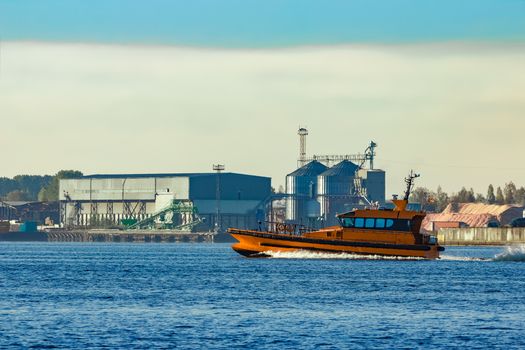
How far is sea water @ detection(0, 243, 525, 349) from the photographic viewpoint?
53750 millimetres

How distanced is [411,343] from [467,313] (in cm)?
1355

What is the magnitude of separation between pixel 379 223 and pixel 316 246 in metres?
7.55

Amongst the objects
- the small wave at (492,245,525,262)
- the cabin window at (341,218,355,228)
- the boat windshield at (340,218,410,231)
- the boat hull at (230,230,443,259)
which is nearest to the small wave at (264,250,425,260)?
the boat hull at (230,230,443,259)

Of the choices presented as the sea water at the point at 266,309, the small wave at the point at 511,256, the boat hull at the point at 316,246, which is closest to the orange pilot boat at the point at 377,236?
the boat hull at the point at 316,246

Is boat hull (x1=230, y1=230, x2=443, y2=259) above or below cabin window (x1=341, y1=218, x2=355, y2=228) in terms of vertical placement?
below

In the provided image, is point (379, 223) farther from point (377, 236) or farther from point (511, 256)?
point (511, 256)

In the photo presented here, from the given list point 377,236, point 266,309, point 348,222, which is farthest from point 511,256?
point 266,309

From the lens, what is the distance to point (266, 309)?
67.2m

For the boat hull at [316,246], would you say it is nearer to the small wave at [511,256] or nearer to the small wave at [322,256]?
the small wave at [322,256]

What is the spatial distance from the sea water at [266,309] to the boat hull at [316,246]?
5.98 metres

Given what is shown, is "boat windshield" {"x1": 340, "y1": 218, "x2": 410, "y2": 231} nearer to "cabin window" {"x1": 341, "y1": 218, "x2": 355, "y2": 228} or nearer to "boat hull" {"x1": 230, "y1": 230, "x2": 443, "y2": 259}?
"cabin window" {"x1": 341, "y1": 218, "x2": 355, "y2": 228}

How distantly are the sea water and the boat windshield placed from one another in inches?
223

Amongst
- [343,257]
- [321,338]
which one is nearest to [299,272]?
[343,257]

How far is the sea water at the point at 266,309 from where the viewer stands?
5375 centimetres
